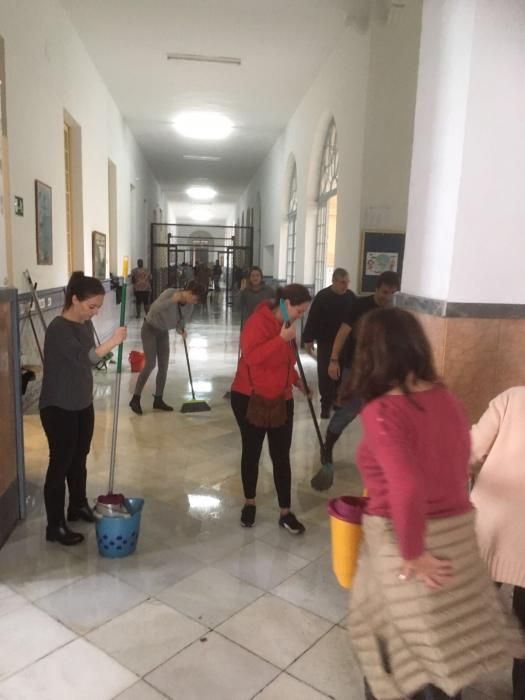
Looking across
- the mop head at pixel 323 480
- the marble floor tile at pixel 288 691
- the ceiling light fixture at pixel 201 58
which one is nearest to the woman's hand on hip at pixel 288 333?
the mop head at pixel 323 480

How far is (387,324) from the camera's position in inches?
57.1

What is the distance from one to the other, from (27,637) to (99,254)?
7.17m

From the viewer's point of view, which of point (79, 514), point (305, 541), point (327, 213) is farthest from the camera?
point (327, 213)

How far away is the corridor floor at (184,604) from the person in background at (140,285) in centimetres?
902

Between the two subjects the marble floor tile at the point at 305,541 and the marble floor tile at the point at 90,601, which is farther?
the marble floor tile at the point at 305,541

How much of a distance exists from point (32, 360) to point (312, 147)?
18.2 feet

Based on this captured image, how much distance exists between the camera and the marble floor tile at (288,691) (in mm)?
1954

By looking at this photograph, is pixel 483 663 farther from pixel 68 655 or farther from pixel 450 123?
pixel 450 123

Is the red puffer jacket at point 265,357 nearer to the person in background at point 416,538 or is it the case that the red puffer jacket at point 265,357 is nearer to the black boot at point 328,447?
the black boot at point 328,447

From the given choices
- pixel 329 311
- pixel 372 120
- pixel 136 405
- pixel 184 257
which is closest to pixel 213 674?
pixel 329 311

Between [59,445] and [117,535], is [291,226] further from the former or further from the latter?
[117,535]

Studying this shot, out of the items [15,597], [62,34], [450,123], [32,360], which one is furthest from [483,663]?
[62,34]

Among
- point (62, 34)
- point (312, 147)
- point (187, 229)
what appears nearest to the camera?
point (62, 34)

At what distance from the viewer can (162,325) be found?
5.46 metres
